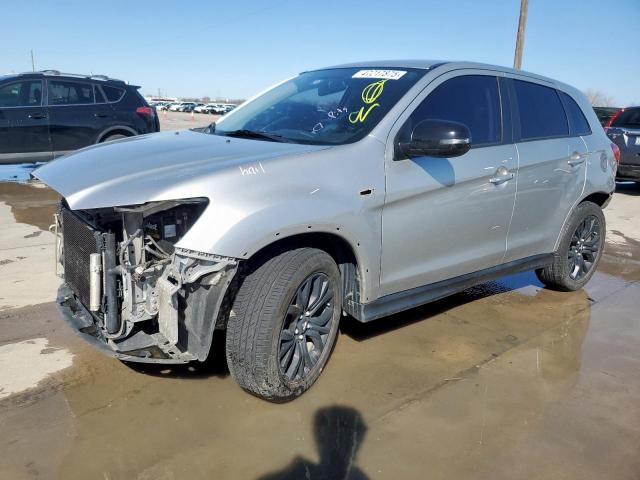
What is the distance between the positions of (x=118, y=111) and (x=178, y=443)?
27.1ft

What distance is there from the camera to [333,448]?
8.68 feet

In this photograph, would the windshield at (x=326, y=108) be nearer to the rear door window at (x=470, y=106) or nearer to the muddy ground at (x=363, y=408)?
the rear door window at (x=470, y=106)

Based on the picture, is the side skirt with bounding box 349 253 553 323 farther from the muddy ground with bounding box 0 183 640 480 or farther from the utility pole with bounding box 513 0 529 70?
the utility pole with bounding box 513 0 529 70

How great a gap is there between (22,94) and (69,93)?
2.36ft

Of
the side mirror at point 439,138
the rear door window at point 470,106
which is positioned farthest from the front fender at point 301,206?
the rear door window at point 470,106

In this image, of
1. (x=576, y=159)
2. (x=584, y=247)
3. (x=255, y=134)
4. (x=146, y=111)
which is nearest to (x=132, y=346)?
(x=255, y=134)

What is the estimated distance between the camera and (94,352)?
11.5 ft

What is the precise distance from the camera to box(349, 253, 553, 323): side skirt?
3.26 metres

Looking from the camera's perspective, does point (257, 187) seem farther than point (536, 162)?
No

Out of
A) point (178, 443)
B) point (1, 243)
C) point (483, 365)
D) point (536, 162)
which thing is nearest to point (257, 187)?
point (178, 443)

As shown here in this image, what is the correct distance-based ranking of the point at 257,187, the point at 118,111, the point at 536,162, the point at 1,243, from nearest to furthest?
the point at 257,187 < the point at 536,162 < the point at 1,243 < the point at 118,111

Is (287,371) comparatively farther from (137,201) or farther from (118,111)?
(118,111)

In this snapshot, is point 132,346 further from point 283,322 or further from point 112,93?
point 112,93

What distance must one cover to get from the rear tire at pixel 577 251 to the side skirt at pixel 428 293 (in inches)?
15.2
